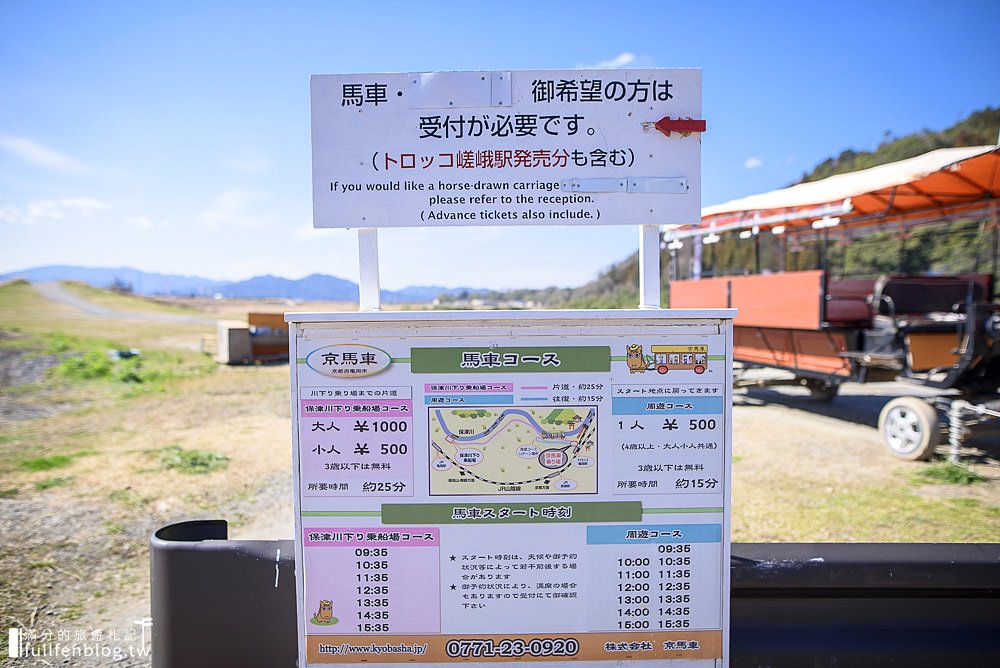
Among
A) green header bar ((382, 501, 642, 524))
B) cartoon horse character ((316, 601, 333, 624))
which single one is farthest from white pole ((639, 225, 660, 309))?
cartoon horse character ((316, 601, 333, 624))

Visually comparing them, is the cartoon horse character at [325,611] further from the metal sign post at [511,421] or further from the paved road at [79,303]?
the paved road at [79,303]

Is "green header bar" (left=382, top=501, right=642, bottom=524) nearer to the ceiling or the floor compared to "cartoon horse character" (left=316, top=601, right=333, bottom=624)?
nearer to the ceiling

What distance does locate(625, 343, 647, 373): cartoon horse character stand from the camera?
1.80 metres

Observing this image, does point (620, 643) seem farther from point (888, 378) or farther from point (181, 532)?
point (888, 378)

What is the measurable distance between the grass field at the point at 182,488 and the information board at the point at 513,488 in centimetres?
254

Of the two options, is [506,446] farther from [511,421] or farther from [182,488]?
[182,488]

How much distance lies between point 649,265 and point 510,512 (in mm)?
939

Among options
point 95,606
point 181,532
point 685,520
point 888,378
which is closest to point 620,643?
point 685,520

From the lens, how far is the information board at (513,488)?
5.90 ft

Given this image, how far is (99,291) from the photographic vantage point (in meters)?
76.4

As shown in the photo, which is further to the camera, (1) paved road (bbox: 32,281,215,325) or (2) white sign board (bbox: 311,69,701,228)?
(1) paved road (bbox: 32,281,215,325)

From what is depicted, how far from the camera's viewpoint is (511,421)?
5.93ft

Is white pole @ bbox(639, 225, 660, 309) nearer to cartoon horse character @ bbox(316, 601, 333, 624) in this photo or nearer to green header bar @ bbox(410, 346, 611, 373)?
green header bar @ bbox(410, 346, 611, 373)

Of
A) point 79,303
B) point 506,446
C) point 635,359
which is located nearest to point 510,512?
point 506,446
